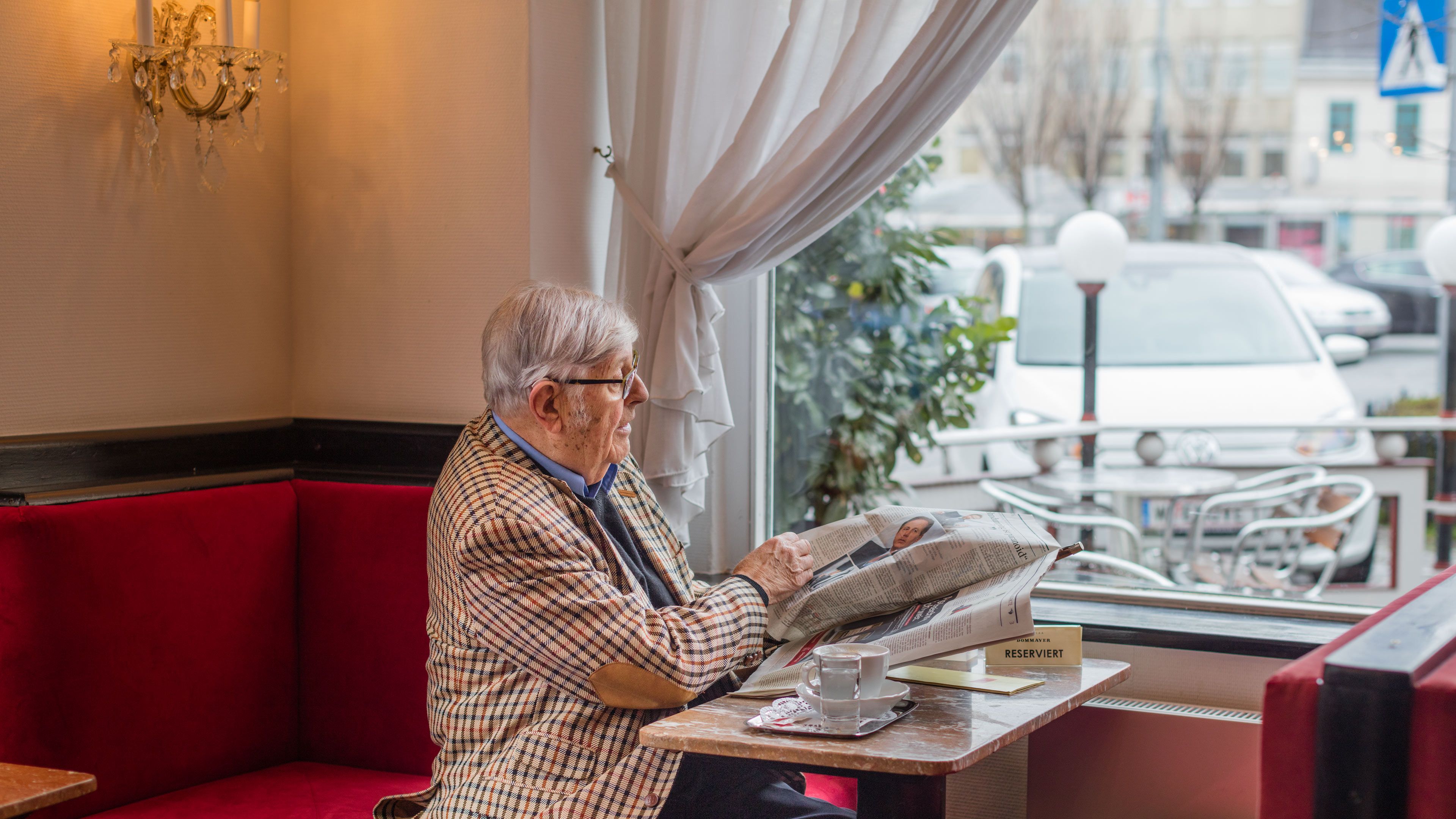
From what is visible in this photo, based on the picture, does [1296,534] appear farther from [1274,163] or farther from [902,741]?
[902,741]

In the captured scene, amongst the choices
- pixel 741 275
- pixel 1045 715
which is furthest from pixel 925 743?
pixel 741 275

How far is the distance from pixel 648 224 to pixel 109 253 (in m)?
0.98

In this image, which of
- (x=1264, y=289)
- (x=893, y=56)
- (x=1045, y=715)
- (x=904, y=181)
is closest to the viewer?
(x=1045, y=715)

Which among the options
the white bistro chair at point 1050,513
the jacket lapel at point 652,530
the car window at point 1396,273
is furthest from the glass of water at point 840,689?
the car window at point 1396,273

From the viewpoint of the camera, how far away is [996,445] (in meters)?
3.54

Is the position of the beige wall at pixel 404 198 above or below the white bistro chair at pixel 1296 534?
above

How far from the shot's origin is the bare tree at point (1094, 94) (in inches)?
158

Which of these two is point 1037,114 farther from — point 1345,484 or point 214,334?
point 214,334

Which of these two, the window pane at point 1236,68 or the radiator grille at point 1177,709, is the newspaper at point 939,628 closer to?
the radiator grille at point 1177,709

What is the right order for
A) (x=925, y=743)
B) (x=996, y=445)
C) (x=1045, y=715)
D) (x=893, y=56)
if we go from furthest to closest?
1. (x=996, y=445)
2. (x=893, y=56)
3. (x=1045, y=715)
4. (x=925, y=743)

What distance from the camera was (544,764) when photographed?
4.76ft

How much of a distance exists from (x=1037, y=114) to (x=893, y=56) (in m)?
2.33

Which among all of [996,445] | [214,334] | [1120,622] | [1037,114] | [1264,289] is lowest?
[1120,622]

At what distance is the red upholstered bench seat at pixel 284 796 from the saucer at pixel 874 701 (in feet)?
2.91
